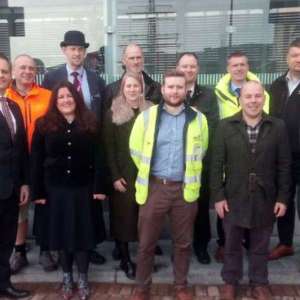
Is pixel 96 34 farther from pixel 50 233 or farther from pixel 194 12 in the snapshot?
pixel 50 233

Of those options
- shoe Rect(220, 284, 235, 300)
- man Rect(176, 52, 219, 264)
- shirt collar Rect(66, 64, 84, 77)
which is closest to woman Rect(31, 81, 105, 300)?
shirt collar Rect(66, 64, 84, 77)

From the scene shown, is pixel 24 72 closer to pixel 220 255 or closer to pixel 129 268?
pixel 129 268

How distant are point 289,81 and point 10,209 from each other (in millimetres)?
2778

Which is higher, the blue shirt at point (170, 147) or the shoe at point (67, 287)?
the blue shirt at point (170, 147)

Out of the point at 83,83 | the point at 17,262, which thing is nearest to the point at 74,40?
the point at 83,83

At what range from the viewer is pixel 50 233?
12.9 ft

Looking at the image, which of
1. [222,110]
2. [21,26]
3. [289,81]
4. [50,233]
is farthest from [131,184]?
[21,26]

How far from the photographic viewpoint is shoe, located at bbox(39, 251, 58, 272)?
447 centimetres

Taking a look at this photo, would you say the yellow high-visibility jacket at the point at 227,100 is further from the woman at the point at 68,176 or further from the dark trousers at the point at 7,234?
the dark trousers at the point at 7,234

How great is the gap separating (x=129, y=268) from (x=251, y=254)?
3.83 feet

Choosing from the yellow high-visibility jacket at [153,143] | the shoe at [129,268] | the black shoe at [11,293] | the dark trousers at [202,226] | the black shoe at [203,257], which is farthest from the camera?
the black shoe at [203,257]

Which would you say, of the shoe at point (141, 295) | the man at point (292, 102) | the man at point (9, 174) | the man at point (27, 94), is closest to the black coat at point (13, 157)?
the man at point (9, 174)

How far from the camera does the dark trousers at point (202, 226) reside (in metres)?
4.45

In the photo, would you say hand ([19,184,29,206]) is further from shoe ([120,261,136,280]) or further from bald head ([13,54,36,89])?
shoe ([120,261,136,280])
